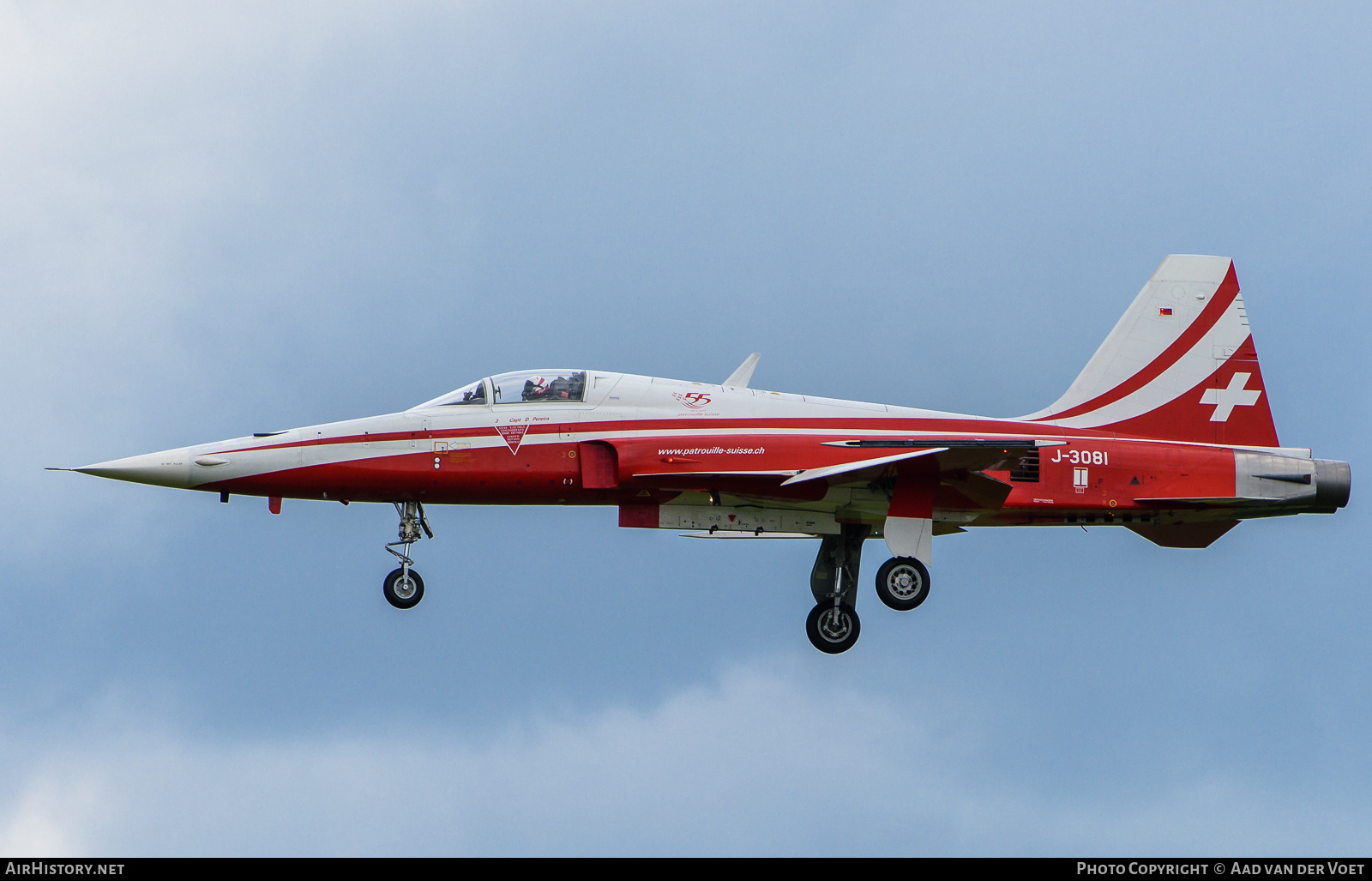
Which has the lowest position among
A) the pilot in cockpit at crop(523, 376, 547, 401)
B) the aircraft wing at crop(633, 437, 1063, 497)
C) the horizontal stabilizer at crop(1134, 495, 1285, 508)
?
the horizontal stabilizer at crop(1134, 495, 1285, 508)

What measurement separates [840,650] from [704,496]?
3149 millimetres

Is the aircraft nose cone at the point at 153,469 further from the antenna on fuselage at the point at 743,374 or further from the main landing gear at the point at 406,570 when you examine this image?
the antenna on fuselage at the point at 743,374

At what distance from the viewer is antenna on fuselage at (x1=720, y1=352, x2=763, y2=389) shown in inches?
846

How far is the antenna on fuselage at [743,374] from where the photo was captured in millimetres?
21484

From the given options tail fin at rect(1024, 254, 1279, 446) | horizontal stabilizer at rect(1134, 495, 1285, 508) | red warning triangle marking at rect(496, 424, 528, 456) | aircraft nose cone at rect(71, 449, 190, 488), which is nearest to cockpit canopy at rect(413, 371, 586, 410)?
red warning triangle marking at rect(496, 424, 528, 456)

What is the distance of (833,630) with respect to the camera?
71.9 feet

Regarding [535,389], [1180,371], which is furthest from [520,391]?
[1180,371]

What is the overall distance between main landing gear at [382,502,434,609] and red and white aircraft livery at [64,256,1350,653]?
0.08 ft

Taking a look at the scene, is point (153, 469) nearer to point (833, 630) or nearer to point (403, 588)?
point (403, 588)

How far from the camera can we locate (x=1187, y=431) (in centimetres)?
2209

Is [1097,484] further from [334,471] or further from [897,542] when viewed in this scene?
[334,471]

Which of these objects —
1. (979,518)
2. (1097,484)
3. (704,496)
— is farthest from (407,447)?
(1097,484)

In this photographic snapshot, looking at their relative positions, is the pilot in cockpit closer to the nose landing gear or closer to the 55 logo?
the 55 logo

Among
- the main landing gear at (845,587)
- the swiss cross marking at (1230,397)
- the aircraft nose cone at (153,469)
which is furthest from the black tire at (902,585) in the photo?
the aircraft nose cone at (153,469)
